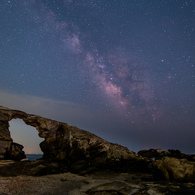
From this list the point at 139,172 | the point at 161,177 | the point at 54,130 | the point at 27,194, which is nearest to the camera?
Result: the point at 27,194

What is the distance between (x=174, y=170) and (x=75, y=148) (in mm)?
13045

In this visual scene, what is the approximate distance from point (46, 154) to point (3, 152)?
635cm

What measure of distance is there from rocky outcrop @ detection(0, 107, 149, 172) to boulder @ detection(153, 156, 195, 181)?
5.30 metres

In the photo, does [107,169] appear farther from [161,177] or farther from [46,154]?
[46,154]

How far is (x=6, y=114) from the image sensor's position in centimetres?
2209

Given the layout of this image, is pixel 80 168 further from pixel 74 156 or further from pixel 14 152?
pixel 14 152

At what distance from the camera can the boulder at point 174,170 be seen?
1229 centimetres

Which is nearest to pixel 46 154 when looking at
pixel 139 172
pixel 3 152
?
pixel 3 152

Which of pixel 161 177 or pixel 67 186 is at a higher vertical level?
pixel 161 177

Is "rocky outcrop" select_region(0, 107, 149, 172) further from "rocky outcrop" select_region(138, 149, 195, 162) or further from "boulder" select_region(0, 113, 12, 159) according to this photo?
"rocky outcrop" select_region(138, 149, 195, 162)

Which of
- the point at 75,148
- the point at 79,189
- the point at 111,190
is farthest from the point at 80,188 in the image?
the point at 75,148

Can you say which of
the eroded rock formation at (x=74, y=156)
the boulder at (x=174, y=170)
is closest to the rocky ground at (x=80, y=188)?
the boulder at (x=174, y=170)

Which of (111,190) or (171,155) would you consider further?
(171,155)

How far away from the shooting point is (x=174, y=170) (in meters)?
12.7
